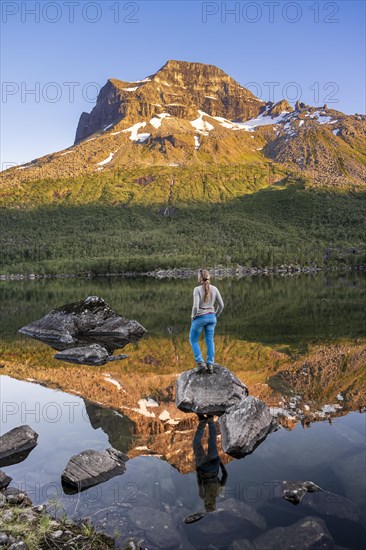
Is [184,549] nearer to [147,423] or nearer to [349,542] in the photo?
[349,542]

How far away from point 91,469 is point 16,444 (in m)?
3.20

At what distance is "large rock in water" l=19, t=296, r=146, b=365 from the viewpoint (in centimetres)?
3525

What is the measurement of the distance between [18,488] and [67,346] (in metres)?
21.9

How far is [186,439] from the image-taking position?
13516 mm

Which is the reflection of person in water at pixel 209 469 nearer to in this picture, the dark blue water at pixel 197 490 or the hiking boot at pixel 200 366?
the dark blue water at pixel 197 490

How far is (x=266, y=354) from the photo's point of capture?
25.3 metres

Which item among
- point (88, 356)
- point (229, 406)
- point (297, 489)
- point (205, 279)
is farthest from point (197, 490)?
point (88, 356)

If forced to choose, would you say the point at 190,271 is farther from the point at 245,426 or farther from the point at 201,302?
the point at 245,426

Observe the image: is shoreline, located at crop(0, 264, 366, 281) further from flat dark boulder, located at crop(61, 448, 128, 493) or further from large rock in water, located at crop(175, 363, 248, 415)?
flat dark boulder, located at crop(61, 448, 128, 493)

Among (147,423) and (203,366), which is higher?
(203,366)

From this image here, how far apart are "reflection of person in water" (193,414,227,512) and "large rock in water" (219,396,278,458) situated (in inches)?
14.5

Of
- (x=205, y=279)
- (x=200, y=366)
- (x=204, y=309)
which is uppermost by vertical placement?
(x=205, y=279)

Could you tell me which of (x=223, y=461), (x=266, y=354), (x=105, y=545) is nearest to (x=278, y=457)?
(x=223, y=461)

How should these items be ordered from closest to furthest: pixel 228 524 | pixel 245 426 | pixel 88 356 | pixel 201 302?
pixel 228 524
pixel 245 426
pixel 201 302
pixel 88 356
